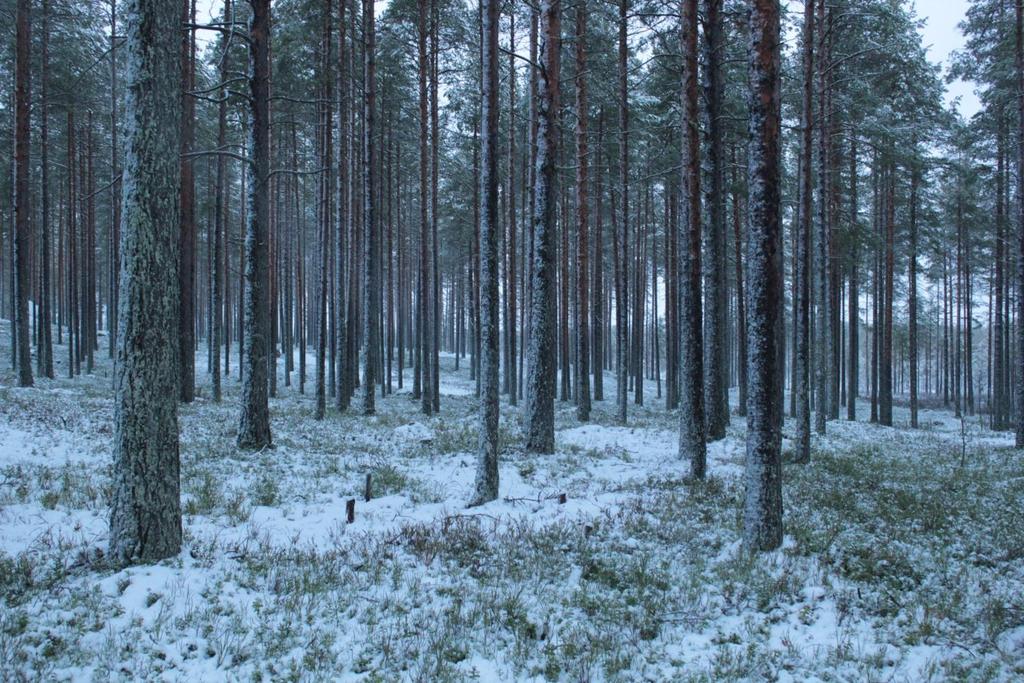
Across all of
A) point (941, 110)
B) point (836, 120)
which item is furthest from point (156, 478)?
point (941, 110)

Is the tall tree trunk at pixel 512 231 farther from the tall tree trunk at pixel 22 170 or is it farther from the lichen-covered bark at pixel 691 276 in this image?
the tall tree trunk at pixel 22 170

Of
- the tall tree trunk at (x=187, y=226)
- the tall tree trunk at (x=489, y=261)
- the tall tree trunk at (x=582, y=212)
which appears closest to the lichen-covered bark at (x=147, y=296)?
Answer: the tall tree trunk at (x=489, y=261)

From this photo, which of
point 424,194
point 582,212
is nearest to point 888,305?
point 582,212

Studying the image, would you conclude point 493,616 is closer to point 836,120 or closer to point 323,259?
point 323,259

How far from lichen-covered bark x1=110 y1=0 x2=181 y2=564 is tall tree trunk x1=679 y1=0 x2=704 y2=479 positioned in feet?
26.4

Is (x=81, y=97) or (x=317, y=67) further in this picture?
(x=81, y=97)

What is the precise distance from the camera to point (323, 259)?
18.9 meters

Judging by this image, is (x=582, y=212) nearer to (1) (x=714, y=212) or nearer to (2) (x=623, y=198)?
(2) (x=623, y=198)

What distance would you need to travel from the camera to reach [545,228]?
37.3ft

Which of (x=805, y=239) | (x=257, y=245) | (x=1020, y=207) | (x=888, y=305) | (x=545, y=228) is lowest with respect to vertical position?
(x=888, y=305)

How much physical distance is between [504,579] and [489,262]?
14.2 ft

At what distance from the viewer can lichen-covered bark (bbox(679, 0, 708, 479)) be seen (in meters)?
10.4

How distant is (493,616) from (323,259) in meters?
15.8

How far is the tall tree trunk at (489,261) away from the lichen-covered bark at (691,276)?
3.87m
